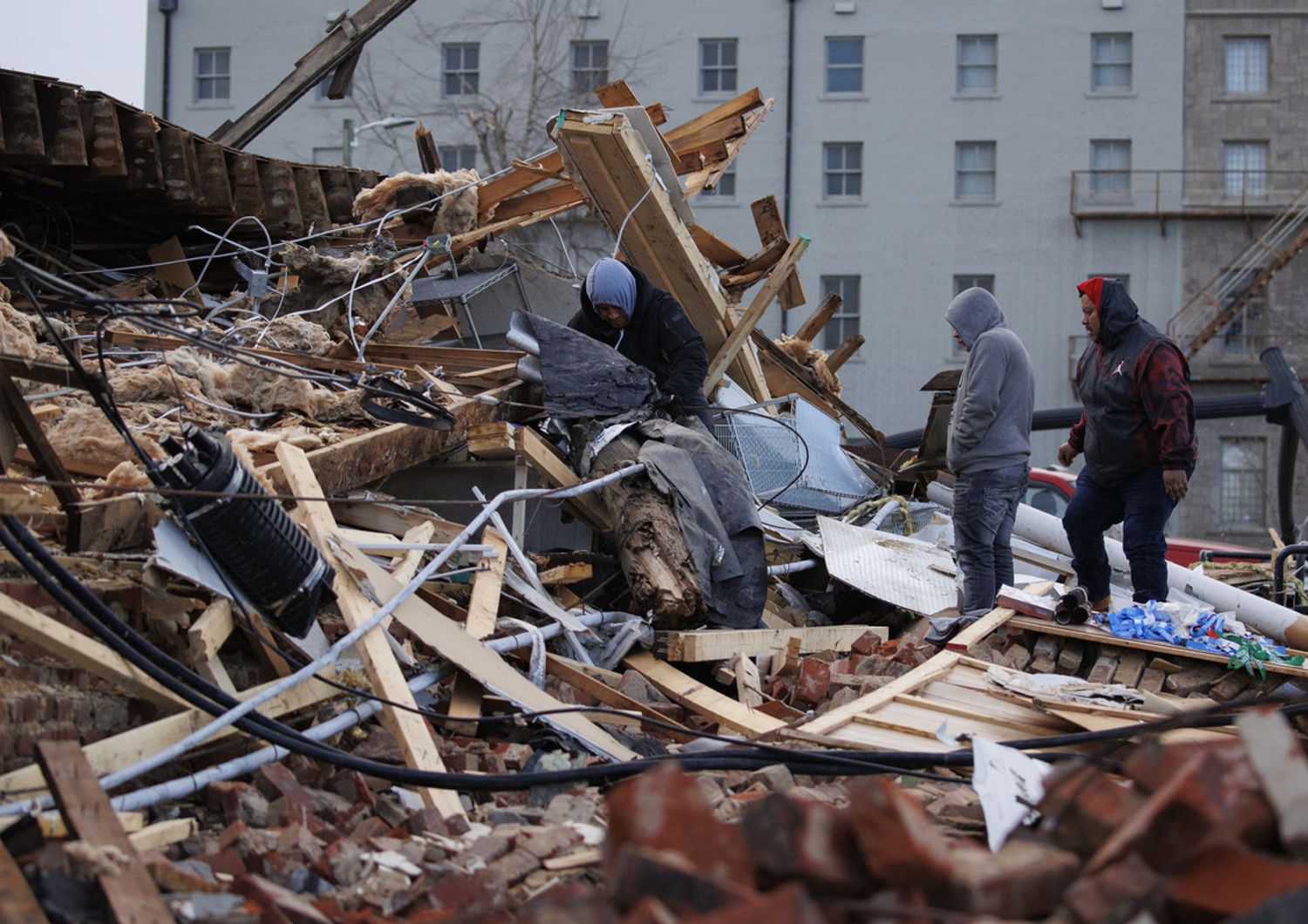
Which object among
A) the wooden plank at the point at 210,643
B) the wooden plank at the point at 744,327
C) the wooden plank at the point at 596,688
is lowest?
the wooden plank at the point at 596,688

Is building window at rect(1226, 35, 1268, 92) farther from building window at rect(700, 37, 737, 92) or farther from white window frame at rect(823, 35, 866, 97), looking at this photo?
building window at rect(700, 37, 737, 92)

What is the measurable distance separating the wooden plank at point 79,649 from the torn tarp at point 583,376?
9.91ft

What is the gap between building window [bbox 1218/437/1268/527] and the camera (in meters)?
26.8

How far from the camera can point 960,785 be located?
4.17 metres

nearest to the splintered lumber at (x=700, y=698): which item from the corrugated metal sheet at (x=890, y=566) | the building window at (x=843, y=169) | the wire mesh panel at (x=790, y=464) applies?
the corrugated metal sheet at (x=890, y=566)

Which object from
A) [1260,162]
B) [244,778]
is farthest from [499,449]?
[1260,162]

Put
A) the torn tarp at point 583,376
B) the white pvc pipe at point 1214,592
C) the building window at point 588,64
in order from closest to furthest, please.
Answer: the white pvc pipe at point 1214,592 → the torn tarp at point 583,376 → the building window at point 588,64

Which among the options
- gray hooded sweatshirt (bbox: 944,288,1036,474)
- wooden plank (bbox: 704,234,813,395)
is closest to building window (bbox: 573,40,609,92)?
wooden plank (bbox: 704,234,813,395)

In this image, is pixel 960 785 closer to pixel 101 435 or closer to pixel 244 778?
pixel 244 778

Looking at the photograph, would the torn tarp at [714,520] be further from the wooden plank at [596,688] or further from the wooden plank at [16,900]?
the wooden plank at [16,900]

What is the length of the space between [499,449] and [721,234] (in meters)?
21.4

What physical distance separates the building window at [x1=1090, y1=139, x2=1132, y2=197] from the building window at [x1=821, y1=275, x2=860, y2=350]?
216 inches

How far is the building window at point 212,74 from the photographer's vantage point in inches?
1174

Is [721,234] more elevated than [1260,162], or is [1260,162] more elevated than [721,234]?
[1260,162]
